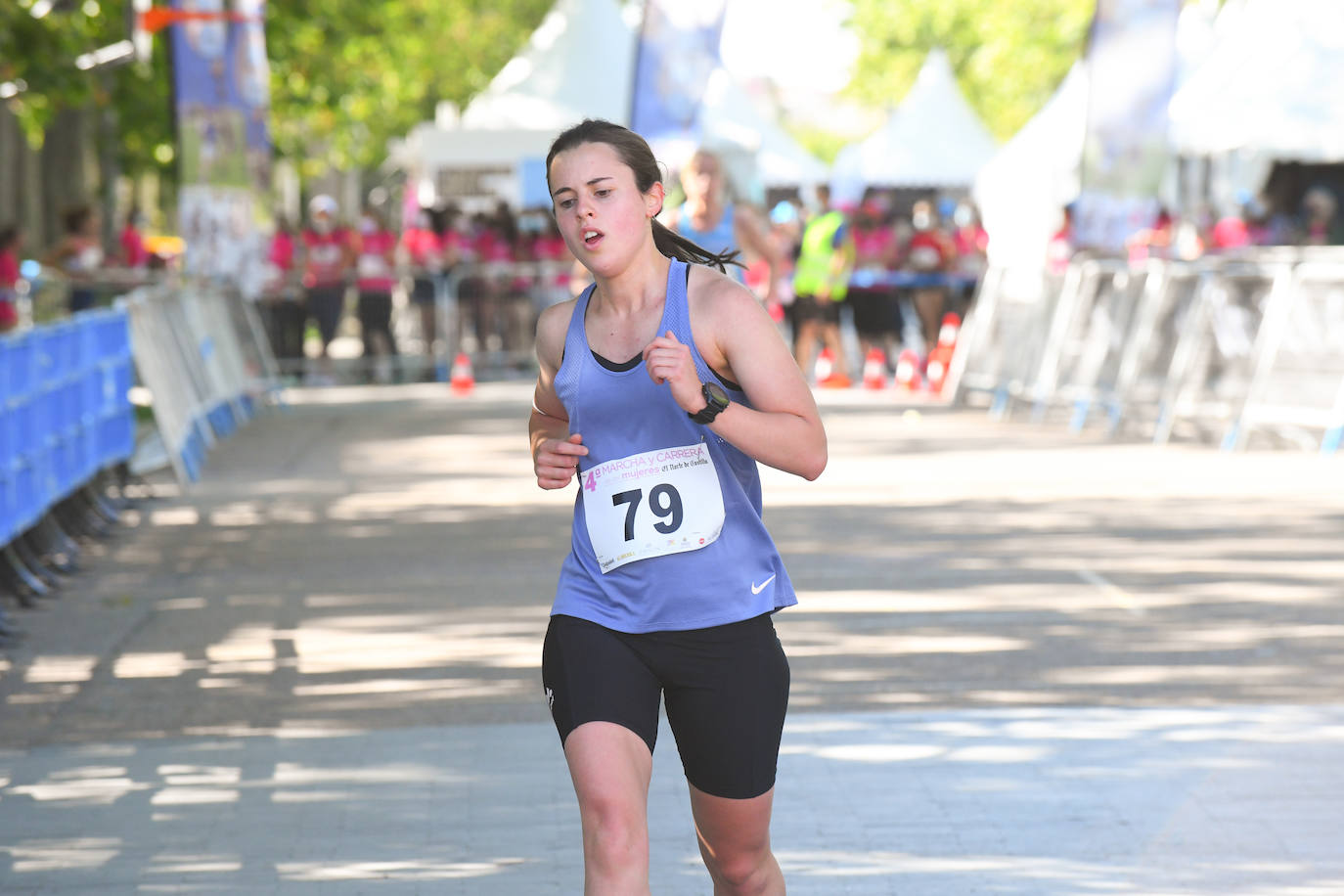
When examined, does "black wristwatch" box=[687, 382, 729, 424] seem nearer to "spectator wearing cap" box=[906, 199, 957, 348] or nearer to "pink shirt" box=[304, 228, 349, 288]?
"pink shirt" box=[304, 228, 349, 288]

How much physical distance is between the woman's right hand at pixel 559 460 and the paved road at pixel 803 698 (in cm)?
152

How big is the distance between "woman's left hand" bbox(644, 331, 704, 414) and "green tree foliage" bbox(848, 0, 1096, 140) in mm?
47728

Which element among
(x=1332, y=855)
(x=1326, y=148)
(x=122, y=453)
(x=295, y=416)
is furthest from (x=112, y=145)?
(x=1332, y=855)

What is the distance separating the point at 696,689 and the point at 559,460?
51 cm

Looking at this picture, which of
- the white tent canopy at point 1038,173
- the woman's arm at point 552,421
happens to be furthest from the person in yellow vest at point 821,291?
the woman's arm at point 552,421

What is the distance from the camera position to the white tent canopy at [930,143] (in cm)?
4219

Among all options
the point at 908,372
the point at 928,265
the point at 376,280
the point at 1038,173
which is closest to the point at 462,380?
the point at 376,280

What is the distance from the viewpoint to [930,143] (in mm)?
43188

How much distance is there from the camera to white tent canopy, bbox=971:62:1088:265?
37406 millimetres

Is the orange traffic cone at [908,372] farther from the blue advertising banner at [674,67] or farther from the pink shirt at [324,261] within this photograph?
the pink shirt at [324,261]

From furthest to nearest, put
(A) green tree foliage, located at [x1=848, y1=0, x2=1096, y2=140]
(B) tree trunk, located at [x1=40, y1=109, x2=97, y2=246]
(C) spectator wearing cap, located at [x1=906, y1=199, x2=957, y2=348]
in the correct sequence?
(A) green tree foliage, located at [x1=848, y1=0, x2=1096, y2=140] < (B) tree trunk, located at [x1=40, y1=109, x2=97, y2=246] < (C) spectator wearing cap, located at [x1=906, y1=199, x2=957, y2=348]

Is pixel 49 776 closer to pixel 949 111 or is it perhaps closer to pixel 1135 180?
pixel 1135 180

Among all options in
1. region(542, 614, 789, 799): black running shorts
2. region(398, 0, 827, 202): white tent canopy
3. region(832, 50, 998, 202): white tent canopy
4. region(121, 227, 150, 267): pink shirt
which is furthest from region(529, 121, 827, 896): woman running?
region(832, 50, 998, 202): white tent canopy

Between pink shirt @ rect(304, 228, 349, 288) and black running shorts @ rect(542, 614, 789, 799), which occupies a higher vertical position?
black running shorts @ rect(542, 614, 789, 799)
